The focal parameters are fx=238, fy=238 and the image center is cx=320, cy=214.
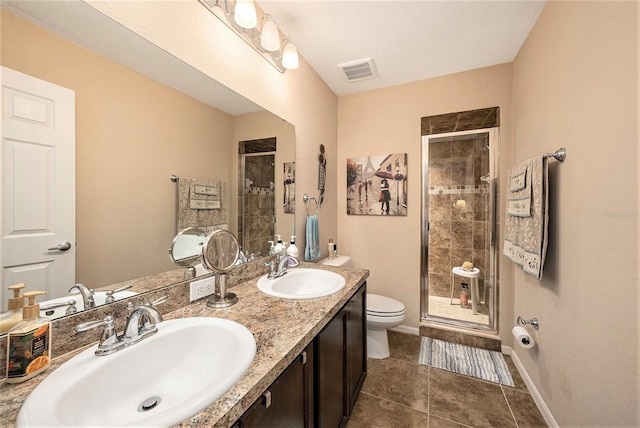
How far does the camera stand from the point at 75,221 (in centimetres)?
76

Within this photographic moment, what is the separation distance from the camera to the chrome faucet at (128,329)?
67cm

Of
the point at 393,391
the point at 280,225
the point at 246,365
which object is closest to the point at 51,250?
the point at 246,365

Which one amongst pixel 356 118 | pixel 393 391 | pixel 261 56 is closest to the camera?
pixel 261 56

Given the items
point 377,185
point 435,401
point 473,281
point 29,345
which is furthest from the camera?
point 473,281

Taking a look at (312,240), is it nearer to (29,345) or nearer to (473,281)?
(29,345)

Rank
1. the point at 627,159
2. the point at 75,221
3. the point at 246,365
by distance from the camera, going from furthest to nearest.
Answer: the point at 627,159
the point at 75,221
the point at 246,365

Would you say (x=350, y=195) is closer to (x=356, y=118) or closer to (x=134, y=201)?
(x=356, y=118)

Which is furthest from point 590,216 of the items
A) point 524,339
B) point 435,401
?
point 435,401

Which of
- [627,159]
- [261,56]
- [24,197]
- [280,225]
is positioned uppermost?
[261,56]

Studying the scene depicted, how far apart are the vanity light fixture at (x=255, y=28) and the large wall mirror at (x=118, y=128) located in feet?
1.25

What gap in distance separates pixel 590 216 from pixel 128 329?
73.4 inches

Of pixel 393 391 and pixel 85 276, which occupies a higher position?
pixel 85 276

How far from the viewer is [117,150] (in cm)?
85

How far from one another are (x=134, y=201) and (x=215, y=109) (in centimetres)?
61
